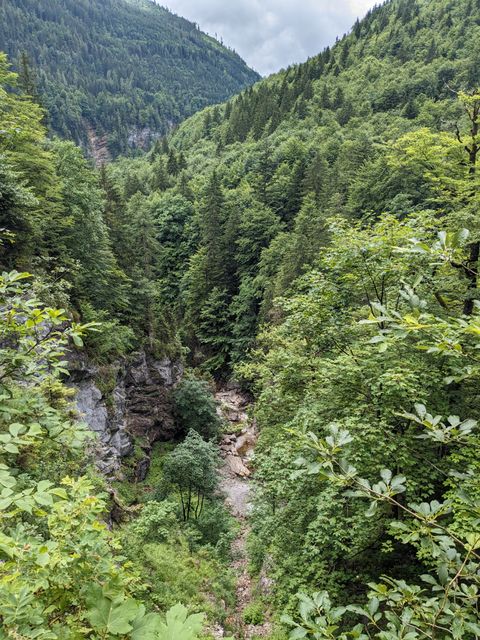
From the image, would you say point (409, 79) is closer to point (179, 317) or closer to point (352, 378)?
point (179, 317)

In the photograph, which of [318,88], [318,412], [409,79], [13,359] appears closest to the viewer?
[13,359]

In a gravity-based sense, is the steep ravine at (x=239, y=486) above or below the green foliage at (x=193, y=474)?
below

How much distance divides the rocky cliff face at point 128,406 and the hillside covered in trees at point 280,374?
1117 millimetres

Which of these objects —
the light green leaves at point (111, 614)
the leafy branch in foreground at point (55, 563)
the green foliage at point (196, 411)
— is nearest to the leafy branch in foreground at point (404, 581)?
the leafy branch in foreground at point (55, 563)

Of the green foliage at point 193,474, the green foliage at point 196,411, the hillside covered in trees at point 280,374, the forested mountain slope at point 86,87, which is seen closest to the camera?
the hillside covered in trees at point 280,374

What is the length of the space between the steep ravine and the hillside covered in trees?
0.50 m

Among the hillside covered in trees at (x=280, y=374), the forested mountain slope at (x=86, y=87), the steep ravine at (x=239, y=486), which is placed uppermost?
the forested mountain slope at (x=86, y=87)

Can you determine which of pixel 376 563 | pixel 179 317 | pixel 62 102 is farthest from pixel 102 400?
pixel 62 102

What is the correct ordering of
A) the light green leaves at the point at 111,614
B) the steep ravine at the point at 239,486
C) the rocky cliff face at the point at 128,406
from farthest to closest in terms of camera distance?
the rocky cliff face at the point at 128,406 < the steep ravine at the point at 239,486 < the light green leaves at the point at 111,614

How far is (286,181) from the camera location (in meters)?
44.8

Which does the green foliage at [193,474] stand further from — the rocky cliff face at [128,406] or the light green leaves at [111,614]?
the light green leaves at [111,614]

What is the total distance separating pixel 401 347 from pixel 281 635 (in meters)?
7.34

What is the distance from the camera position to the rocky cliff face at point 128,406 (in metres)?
15.9

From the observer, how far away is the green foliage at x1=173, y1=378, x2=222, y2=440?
2388 cm
